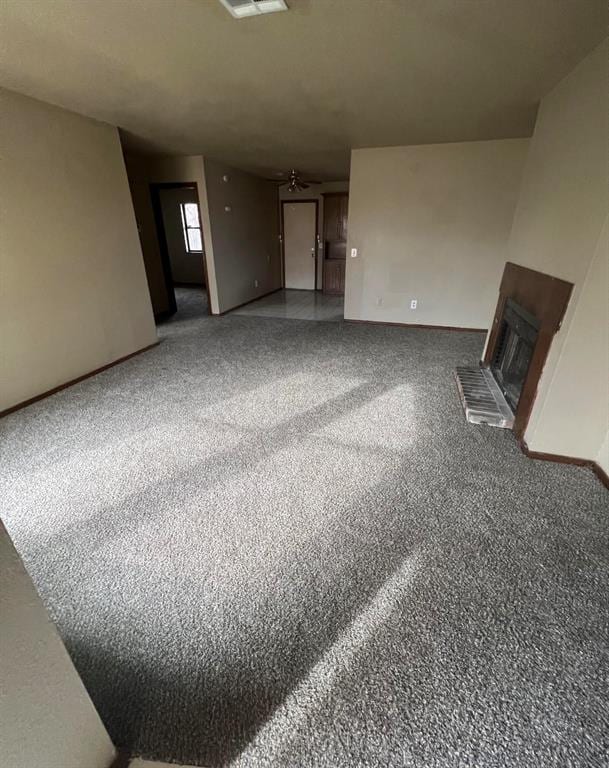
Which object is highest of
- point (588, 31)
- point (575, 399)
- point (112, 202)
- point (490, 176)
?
point (588, 31)

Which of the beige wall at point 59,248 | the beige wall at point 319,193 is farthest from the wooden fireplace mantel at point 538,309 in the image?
the beige wall at point 319,193

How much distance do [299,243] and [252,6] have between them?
21.2 ft

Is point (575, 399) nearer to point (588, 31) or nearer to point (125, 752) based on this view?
point (588, 31)

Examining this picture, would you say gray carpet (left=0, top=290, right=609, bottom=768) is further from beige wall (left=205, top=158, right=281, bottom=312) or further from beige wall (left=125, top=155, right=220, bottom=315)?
beige wall (left=205, top=158, right=281, bottom=312)

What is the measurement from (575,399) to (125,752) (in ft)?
8.29

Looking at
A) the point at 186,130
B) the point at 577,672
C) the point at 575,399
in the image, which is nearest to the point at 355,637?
the point at 577,672

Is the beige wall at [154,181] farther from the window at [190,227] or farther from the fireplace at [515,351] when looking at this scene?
the fireplace at [515,351]

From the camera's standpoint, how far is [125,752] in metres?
0.90

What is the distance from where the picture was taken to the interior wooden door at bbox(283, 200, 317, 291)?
298 inches

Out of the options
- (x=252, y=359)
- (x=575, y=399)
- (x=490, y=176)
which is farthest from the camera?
(x=490, y=176)

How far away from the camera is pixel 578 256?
5.96 ft

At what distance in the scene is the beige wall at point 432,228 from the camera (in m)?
4.04

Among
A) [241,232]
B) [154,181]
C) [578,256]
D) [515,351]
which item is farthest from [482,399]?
[154,181]

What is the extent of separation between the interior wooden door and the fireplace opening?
568 centimetres
